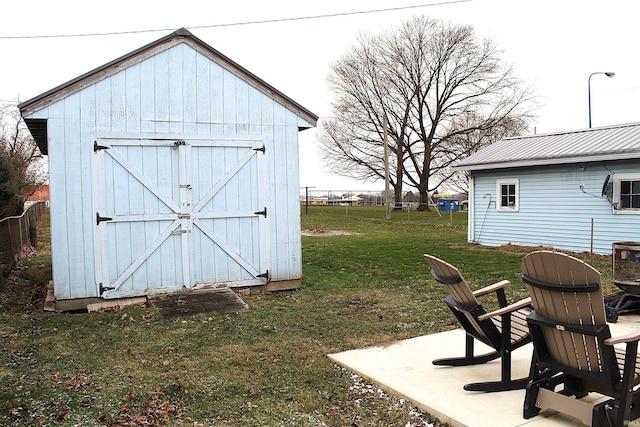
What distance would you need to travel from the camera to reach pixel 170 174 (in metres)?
7.70

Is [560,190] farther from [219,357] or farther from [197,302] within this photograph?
[219,357]

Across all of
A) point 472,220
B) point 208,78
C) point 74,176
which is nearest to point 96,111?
point 74,176

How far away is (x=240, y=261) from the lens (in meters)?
8.20

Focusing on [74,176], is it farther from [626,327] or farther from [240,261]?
[626,327]

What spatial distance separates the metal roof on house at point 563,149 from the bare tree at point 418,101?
18934mm

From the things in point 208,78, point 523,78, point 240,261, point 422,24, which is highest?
point 422,24

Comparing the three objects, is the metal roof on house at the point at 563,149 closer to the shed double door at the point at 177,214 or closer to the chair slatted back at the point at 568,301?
the shed double door at the point at 177,214

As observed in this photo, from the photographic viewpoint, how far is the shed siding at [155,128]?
7.09 metres

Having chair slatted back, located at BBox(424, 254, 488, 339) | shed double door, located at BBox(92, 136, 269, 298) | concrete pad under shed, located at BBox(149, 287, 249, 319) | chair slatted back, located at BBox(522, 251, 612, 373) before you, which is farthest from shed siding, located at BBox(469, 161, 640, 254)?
chair slatted back, located at BBox(522, 251, 612, 373)

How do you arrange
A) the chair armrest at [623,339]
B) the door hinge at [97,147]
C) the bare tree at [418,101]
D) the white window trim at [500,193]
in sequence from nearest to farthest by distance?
Answer: 1. the chair armrest at [623,339]
2. the door hinge at [97,147]
3. the white window trim at [500,193]
4. the bare tree at [418,101]

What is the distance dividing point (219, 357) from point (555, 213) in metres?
11.5

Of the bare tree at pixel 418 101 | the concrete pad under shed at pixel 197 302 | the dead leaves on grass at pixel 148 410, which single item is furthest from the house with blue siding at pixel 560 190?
the bare tree at pixel 418 101

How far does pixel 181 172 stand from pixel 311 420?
4.93m

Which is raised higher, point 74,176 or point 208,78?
point 208,78
